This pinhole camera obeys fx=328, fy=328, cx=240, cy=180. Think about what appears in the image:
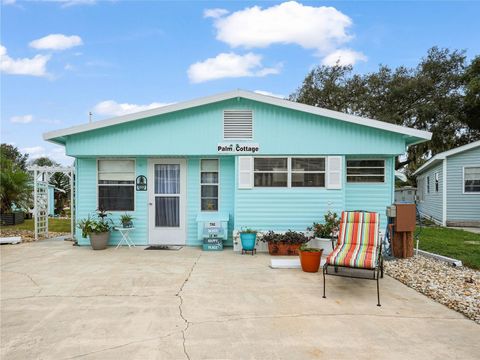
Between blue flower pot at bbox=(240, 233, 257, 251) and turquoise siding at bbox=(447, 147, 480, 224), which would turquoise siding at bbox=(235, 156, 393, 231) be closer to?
blue flower pot at bbox=(240, 233, 257, 251)

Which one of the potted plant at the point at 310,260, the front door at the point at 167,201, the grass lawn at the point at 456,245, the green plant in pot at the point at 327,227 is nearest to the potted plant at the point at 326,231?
the green plant in pot at the point at 327,227

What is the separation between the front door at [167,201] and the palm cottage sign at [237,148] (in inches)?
44.4

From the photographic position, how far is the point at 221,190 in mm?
8258

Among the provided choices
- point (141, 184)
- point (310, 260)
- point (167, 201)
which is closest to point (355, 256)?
point (310, 260)

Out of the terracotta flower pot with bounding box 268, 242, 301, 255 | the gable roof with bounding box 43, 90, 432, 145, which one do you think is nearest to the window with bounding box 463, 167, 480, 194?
the gable roof with bounding box 43, 90, 432, 145

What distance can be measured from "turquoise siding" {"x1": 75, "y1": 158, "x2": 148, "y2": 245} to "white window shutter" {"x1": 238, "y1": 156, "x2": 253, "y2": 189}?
2.44 m

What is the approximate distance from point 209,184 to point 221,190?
345 millimetres

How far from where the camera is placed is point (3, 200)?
12945 millimetres

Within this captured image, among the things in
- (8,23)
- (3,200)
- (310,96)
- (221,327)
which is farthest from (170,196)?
(310,96)

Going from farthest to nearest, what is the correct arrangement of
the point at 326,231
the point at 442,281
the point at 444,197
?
1. the point at 444,197
2. the point at 326,231
3. the point at 442,281

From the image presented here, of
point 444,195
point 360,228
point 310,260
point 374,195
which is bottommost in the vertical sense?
point 310,260

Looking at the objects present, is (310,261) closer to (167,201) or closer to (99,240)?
(167,201)

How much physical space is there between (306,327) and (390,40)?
12.0 metres

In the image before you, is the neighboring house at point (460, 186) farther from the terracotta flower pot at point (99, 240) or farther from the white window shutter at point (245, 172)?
the terracotta flower pot at point (99, 240)
